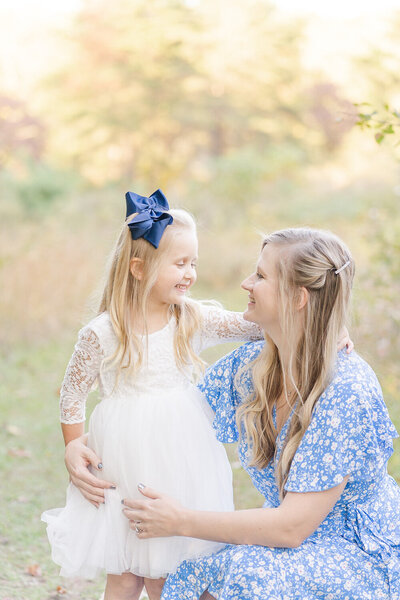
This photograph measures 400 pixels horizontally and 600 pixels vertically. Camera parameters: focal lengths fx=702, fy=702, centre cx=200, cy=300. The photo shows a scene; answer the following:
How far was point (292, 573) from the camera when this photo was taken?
6.49 ft

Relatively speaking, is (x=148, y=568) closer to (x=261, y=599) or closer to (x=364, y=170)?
(x=261, y=599)

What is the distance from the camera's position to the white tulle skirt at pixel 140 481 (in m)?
2.25

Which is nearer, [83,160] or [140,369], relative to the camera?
[140,369]

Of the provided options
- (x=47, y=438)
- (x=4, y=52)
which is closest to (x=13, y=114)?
(x=4, y=52)

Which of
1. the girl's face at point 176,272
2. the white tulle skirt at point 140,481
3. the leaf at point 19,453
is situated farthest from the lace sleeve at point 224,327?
the leaf at point 19,453

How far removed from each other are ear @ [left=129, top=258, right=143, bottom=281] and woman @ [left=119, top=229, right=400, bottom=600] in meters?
0.39

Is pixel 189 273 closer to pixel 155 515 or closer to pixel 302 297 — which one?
pixel 302 297

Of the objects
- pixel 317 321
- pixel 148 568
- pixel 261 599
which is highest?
pixel 317 321

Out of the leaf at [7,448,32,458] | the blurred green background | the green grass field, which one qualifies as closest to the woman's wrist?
→ the green grass field

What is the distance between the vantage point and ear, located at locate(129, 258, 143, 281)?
2395mm

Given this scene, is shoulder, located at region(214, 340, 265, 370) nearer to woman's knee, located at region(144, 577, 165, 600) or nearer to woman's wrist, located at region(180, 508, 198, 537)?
woman's wrist, located at region(180, 508, 198, 537)

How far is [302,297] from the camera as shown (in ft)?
7.00

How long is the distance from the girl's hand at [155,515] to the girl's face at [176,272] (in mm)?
634

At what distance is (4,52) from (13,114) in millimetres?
10167
